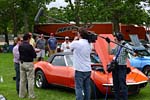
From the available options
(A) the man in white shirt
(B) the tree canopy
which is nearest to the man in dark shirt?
(A) the man in white shirt

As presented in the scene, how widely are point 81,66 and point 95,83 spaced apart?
1.90m

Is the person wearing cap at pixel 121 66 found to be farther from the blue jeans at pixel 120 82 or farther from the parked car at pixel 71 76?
the parked car at pixel 71 76

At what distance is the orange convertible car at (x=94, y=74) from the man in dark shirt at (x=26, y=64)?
113 centimetres

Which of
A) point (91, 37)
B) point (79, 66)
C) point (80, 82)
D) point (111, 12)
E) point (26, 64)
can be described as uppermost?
point (111, 12)

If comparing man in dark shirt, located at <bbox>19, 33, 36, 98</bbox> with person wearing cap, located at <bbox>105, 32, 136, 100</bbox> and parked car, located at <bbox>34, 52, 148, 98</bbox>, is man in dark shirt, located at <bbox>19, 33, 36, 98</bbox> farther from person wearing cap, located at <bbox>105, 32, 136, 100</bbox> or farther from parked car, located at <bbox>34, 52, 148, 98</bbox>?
person wearing cap, located at <bbox>105, 32, 136, 100</bbox>

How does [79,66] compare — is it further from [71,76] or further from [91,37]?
[71,76]

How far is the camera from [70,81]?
10719 mm

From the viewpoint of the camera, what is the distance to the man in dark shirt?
9953mm

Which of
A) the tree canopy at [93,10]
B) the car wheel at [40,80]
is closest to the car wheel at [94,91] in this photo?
the car wheel at [40,80]

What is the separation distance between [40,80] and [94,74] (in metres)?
2.64

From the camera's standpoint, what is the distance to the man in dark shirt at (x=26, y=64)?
9953 mm

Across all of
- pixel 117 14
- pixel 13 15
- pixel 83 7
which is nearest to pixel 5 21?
pixel 13 15


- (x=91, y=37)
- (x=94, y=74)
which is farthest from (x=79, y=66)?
(x=94, y=74)

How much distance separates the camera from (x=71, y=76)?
1068 centimetres
